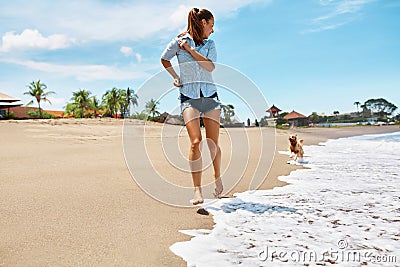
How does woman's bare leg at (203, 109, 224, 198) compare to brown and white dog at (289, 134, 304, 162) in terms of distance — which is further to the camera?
brown and white dog at (289, 134, 304, 162)

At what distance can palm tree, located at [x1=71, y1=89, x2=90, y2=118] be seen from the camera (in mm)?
57250

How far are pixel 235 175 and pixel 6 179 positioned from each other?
3.39m

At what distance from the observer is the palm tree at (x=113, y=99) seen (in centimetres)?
5553

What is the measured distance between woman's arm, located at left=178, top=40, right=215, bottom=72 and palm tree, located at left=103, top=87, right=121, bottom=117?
5389cm

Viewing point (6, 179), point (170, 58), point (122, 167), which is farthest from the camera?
point (122, 167)

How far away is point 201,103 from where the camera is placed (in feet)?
11.4

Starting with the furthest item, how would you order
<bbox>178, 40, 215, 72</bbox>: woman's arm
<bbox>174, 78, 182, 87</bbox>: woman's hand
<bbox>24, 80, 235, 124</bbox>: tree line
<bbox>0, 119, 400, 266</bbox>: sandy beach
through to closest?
<bbox>24, 80, 235, 124</bbox>: tree line
<bbox>174, 78, 182, 87</bbox>: woman's hand
<bbox>178, 40, 215, 72</bbox>: woman's arm
<bbox>0, 119, 400, 266</bbox>: sandy beach

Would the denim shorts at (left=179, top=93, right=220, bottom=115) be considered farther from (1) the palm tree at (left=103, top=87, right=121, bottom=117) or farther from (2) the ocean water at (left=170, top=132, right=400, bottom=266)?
(1) the palm tree at (left=103, top=87, right=121, bottom=117)

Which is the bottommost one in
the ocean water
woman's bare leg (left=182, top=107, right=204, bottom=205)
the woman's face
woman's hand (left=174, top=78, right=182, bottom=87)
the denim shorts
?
the ocean water

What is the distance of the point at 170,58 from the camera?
3539 mm

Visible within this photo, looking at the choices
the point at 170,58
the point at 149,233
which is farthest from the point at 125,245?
the point at 170,58

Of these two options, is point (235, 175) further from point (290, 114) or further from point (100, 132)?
point (290, 114)

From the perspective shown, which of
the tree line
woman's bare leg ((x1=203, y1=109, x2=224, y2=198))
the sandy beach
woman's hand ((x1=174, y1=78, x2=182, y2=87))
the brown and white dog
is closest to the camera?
the sandy beach

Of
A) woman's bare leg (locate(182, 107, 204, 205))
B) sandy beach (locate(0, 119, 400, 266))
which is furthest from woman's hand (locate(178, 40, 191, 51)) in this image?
sandy beach (locate(0, 119, 400, 266))
